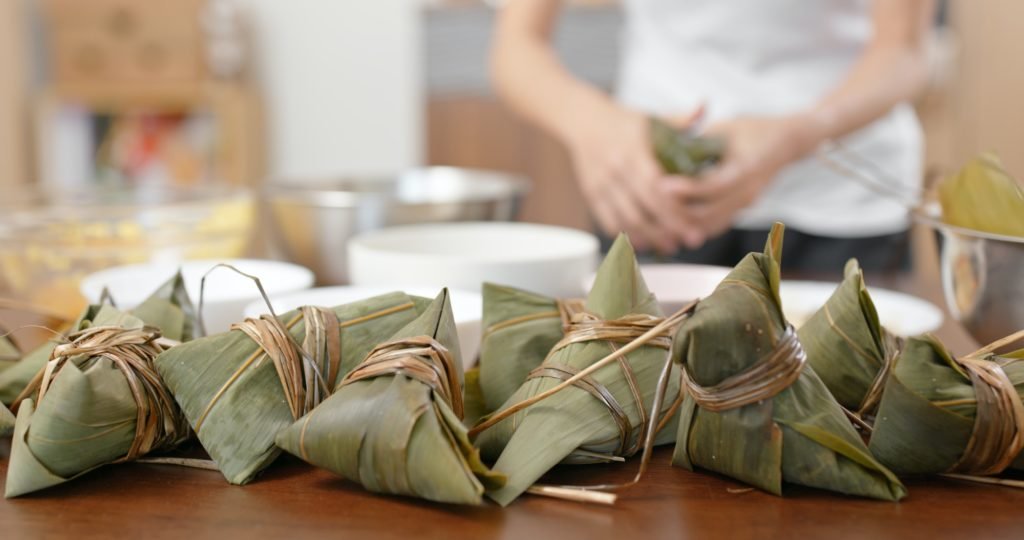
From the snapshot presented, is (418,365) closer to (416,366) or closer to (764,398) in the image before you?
(416,366)

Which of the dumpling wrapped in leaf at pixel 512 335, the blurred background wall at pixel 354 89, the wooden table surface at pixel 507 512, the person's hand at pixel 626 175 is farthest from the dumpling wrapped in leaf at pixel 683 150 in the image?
the blurred background wall at pixel 354 89

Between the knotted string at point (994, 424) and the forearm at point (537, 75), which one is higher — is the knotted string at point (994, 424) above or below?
below

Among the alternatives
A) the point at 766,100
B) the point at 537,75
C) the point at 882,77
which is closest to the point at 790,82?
the point at 766,100

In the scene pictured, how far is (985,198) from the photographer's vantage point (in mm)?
577

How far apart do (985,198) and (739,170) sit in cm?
54

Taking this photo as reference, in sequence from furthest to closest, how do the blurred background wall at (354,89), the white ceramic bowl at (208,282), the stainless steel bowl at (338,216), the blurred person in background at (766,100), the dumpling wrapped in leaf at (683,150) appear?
the blurred background wall at (354,89) < the blurred person in background at (766,100) < the dumpling wrapped in leaf at (683,150) < the stainless steel bowl at (338,216) < the white ceramic bowl at (208,282)

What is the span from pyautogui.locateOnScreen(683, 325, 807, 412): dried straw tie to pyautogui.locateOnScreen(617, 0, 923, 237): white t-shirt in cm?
108

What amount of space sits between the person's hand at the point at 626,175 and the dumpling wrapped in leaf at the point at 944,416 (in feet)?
2.27

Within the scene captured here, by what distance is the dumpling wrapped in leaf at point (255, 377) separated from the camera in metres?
0.43

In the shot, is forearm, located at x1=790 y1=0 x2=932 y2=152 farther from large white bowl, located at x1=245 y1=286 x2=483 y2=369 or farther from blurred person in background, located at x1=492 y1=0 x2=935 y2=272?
large white bowl, located at x1=245 y1=286 x2=483 y2=369

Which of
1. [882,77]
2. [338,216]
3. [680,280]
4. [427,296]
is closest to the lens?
[427,296]

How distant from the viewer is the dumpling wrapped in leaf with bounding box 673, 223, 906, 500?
39 cm

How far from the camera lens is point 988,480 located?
42 cm

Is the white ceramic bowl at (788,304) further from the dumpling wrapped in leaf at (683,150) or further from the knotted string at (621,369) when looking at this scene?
the dumpling wrapped in leaf at (683,150)
